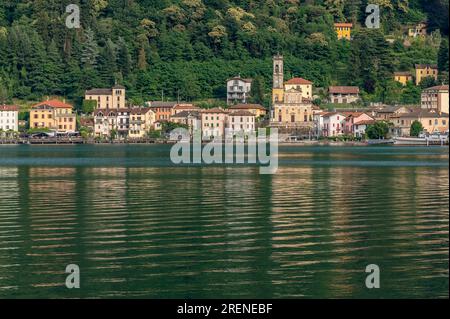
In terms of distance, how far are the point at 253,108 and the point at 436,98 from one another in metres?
14.9

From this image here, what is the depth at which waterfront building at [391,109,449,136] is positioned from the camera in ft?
300

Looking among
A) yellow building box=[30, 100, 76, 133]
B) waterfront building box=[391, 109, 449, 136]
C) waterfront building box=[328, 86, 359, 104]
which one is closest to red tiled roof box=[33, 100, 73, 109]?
yellow building box=[30, 100, 76, 133]

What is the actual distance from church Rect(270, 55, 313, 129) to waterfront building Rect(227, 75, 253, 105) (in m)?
2.33

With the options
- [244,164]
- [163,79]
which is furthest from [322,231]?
[163,79]

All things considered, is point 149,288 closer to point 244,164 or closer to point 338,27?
point 244,164

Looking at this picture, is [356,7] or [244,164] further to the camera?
[356,7]

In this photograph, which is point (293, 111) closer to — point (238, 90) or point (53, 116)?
point (238, 90)

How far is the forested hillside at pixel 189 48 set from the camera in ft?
334

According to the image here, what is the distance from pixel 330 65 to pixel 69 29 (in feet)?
76.7

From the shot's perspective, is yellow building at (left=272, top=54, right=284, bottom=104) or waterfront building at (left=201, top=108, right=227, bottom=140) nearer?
waterfront building at (left=201, top=108, right=227, bottom=140)

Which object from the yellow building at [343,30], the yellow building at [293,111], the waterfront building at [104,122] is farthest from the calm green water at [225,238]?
the yellow building at [343,30]

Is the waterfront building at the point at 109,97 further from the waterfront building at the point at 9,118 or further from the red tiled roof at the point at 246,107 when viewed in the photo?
the red tiled roof at the point at 246,107

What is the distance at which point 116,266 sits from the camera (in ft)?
58.2

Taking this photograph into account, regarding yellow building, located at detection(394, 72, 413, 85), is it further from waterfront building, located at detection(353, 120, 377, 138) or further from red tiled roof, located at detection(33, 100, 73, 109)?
red tiled roof, located at detection(33, 100, 73, 109)
